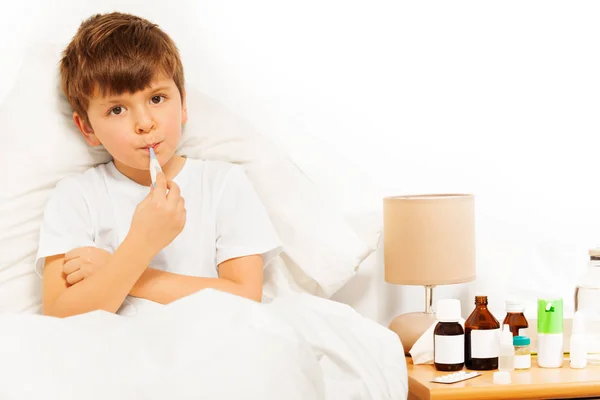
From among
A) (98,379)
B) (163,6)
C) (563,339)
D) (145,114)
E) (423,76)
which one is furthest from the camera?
(423,76)

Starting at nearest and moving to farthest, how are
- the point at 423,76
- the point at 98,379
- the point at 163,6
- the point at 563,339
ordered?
the point at 98,379
the point at 563,339
the point at 163,6
the point at 423,76

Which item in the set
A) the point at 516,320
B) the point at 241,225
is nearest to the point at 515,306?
the point at 516,320

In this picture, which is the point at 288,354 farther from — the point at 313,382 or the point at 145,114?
the point at 145,114

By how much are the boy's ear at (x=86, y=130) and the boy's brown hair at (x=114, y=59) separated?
11 mm

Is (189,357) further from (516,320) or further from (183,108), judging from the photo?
(516,320)

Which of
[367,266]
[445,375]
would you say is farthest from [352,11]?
[445,375]

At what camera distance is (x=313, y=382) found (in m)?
1.06

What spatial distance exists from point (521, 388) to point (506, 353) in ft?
0.42

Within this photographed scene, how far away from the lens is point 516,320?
153cm

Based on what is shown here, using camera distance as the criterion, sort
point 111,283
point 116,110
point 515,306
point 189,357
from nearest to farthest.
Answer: point 189,357
point 111,283
point 116,110
point 515,306

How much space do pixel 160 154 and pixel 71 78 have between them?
0.21m

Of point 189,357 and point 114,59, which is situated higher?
point 114,59

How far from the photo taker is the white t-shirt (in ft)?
4.83

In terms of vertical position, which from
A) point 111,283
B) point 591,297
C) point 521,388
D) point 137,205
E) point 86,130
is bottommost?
point 521,388
